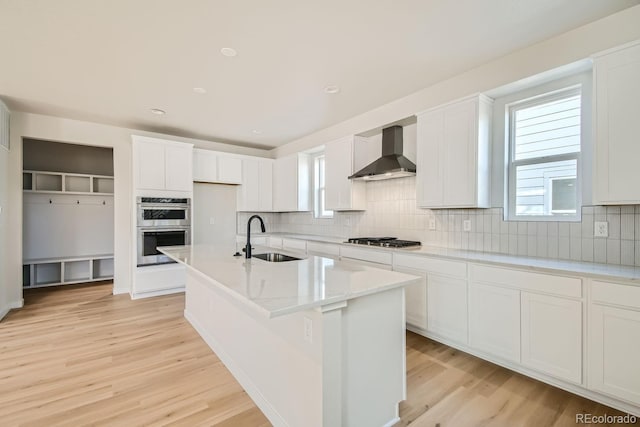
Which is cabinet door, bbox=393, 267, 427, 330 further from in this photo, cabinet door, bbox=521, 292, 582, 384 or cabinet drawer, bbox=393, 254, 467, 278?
cabinet door, bbox=521, 292, 582, 384

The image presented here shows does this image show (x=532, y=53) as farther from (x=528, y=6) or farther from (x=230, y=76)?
(x=230, y=76)

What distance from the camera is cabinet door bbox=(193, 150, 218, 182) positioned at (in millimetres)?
4922

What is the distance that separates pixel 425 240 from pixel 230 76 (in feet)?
9.05

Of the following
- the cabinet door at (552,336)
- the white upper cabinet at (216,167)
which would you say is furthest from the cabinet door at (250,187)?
the cabinet door at (552,336)

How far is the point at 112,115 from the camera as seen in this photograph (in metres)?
3.99

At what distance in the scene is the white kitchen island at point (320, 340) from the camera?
1.39 metres

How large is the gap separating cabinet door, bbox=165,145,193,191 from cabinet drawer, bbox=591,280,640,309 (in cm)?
479

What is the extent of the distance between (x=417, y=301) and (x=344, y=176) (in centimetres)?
203

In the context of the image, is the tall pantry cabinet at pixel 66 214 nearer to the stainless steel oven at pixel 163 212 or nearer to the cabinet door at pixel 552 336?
the stainless steel oven at pixel 163 212

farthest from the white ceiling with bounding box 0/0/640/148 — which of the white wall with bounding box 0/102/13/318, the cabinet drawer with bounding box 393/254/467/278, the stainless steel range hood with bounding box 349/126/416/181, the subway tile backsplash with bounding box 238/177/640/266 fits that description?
A: the cabinet drawer with bounding box 393/254/467/278

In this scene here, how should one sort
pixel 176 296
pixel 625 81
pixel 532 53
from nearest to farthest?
pixel 625 81, pixel 532 53, pixel 176 296

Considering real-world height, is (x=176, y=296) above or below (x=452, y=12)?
below

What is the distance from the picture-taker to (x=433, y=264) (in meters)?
2.76

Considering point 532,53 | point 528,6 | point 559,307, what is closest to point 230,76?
point 528,6
